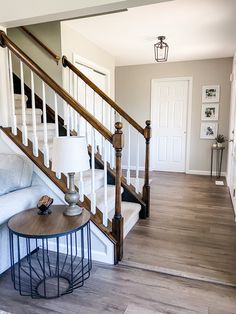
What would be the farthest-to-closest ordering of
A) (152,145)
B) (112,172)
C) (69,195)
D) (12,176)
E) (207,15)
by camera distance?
(152,145) < (112,172) < (207,15) < (12,176) < (69,195)

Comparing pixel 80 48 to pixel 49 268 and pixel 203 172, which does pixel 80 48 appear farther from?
pixel 203 172

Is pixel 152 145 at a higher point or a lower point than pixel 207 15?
lower

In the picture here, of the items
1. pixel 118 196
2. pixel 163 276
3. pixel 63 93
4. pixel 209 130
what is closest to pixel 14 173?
pixel 63 93

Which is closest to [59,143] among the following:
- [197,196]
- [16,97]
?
[16,97]

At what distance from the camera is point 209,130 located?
5.50m

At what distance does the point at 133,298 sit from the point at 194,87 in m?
4.73

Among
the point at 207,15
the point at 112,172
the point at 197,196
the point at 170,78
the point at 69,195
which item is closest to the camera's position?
the point at 69,195

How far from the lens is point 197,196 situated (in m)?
4.14

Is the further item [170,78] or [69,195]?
[170,78]

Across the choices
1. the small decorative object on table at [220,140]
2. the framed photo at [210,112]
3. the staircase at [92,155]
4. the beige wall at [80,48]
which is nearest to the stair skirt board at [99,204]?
the staircase at [92,155]

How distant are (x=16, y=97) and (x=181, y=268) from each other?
9.33ft

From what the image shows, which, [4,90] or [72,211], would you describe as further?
[4,90]

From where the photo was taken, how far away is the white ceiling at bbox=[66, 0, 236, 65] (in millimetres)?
2846

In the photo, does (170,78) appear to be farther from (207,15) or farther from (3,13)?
(3,13)
